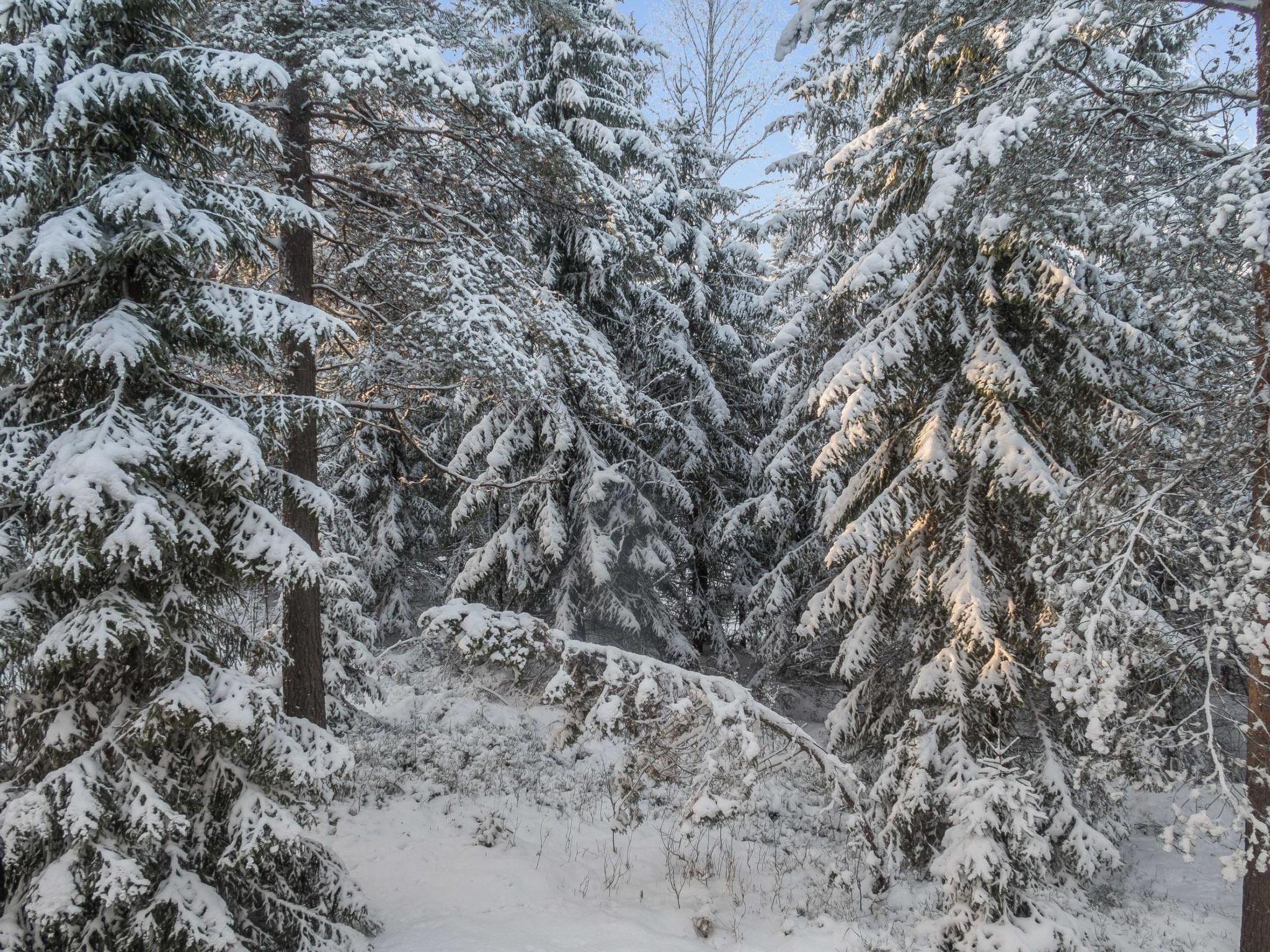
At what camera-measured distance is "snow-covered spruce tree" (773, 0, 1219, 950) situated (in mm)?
6348

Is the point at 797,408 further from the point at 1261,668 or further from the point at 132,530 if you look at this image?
the point at 132,530

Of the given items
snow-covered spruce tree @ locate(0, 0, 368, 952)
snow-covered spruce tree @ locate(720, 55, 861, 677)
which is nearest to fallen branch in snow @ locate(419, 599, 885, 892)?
snow-covered spruce tree @ locate(0, 0, 368, 952)

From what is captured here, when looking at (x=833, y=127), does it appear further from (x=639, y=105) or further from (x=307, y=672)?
(x=307, y=672)

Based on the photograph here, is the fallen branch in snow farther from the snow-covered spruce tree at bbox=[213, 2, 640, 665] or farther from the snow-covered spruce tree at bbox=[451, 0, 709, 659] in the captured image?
the snow-covered spruce tree at bbox=[451, 0, 709, 659]

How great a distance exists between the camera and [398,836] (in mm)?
8391

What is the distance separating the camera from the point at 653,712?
7.21m

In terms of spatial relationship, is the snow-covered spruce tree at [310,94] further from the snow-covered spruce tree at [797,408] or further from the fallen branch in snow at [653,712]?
the snow-covered spruce tree at [797,408]

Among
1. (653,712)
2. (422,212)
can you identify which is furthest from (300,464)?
(653,712)

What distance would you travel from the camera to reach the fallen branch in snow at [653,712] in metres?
→ 6.46

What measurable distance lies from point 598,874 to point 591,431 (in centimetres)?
819

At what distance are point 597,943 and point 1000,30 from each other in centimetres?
883

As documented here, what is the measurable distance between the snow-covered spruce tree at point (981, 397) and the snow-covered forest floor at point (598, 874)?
1005 millimetres

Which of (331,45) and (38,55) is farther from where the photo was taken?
(331,45)

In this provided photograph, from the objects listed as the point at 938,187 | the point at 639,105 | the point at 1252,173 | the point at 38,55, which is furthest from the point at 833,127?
the point at 38,55
